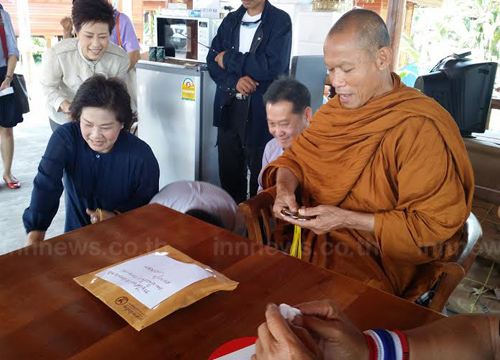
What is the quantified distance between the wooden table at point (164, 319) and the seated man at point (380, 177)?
0.27m

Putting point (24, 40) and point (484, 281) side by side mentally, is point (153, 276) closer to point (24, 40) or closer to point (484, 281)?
point (484, 281)

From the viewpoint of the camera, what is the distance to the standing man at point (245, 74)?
242cm

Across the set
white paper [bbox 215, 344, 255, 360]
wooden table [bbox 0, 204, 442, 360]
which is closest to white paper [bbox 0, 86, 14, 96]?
wooden table [bbox 0, 204, 442, 360]

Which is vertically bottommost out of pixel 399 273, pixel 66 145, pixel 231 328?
pixel 399 273

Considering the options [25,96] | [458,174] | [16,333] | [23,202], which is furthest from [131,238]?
[25,96]

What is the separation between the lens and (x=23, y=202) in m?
3.08

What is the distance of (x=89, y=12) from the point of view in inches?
88.1

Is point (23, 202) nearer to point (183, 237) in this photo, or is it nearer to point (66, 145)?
point (66, 145)

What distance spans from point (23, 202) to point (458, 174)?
111 inches

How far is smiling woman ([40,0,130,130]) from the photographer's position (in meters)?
2.26

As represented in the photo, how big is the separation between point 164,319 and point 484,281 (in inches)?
63.0

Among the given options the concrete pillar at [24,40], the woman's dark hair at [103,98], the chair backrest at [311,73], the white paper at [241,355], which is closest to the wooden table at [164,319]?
the white paper at [241,355]

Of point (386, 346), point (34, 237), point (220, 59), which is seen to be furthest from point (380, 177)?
point (220, 59)

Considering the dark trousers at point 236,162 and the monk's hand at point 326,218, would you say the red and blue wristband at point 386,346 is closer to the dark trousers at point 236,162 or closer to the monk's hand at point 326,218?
the monk's hand at point 326,218
